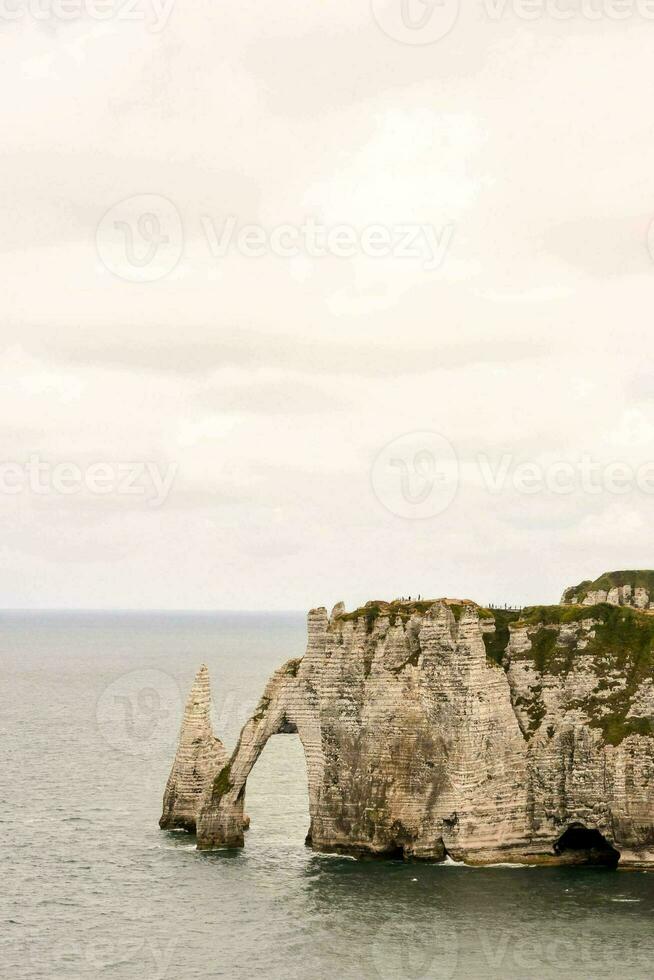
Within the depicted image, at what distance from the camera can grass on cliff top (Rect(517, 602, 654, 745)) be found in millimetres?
69312

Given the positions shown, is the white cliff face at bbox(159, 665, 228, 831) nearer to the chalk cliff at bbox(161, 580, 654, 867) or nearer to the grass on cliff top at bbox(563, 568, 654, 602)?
the chalk cliff at bbox(161, 580, 654, 867)

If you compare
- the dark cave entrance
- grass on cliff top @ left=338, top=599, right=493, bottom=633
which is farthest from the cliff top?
the dark cave entrance

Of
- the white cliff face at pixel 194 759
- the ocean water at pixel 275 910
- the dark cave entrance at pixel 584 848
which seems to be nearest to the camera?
the ocean water at pixel 275 910

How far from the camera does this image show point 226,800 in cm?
7256

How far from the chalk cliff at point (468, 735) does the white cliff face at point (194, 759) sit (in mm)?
2125

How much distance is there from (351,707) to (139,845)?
15.6 meters

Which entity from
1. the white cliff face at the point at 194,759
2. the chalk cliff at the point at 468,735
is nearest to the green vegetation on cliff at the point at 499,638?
the chalk cliff at the point at 468,735

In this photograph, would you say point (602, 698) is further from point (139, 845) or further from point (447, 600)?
point (139, 845)

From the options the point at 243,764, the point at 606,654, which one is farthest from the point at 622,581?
the point at 243,764

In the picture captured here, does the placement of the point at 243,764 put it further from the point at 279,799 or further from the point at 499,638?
the point at 279,799

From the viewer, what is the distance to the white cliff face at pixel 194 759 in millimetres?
74812

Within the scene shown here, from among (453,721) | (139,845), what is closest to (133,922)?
(139,845)

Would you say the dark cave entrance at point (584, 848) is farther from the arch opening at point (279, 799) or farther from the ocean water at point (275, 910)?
the arch opening at point (279, 799)

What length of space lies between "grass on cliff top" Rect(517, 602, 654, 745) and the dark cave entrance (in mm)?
6163
